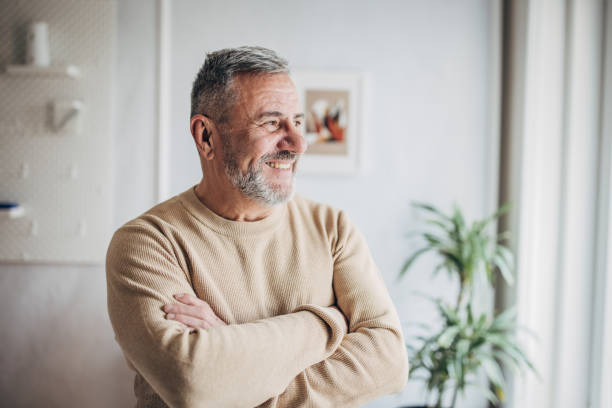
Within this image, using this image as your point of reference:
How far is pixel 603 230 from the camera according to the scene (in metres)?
1.74

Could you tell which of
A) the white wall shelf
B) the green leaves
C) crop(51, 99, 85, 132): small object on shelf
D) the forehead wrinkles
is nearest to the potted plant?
the green leaves

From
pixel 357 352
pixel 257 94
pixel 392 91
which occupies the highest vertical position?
pixel 392 91

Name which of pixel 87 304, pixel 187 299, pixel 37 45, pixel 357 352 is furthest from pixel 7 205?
pixel 357 352

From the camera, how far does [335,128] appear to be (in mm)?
2219

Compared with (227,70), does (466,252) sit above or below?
below

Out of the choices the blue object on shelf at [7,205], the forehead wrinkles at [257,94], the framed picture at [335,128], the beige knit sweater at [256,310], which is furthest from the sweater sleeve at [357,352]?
the blue object on shelf at [7,205]

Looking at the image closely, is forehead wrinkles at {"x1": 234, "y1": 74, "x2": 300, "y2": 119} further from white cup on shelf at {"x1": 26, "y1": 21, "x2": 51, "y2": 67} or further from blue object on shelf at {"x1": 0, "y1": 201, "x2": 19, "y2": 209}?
blue object on shelf at {"x1": 0, "y1": 201, "x2": 19, "y2": 209}

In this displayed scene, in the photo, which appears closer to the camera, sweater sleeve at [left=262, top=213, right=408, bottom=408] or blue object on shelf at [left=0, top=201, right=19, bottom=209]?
sweater sleeve at [left=262, top=213, right=408, bottom=408]

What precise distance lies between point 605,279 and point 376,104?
4.31 feet

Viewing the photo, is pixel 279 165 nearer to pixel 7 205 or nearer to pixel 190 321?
pixel 190 321

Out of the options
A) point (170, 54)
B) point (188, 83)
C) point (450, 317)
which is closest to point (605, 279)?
point (450, 317)

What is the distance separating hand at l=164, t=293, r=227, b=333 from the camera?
940mm

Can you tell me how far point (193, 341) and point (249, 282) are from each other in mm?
244

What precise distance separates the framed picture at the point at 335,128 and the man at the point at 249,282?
942mm
